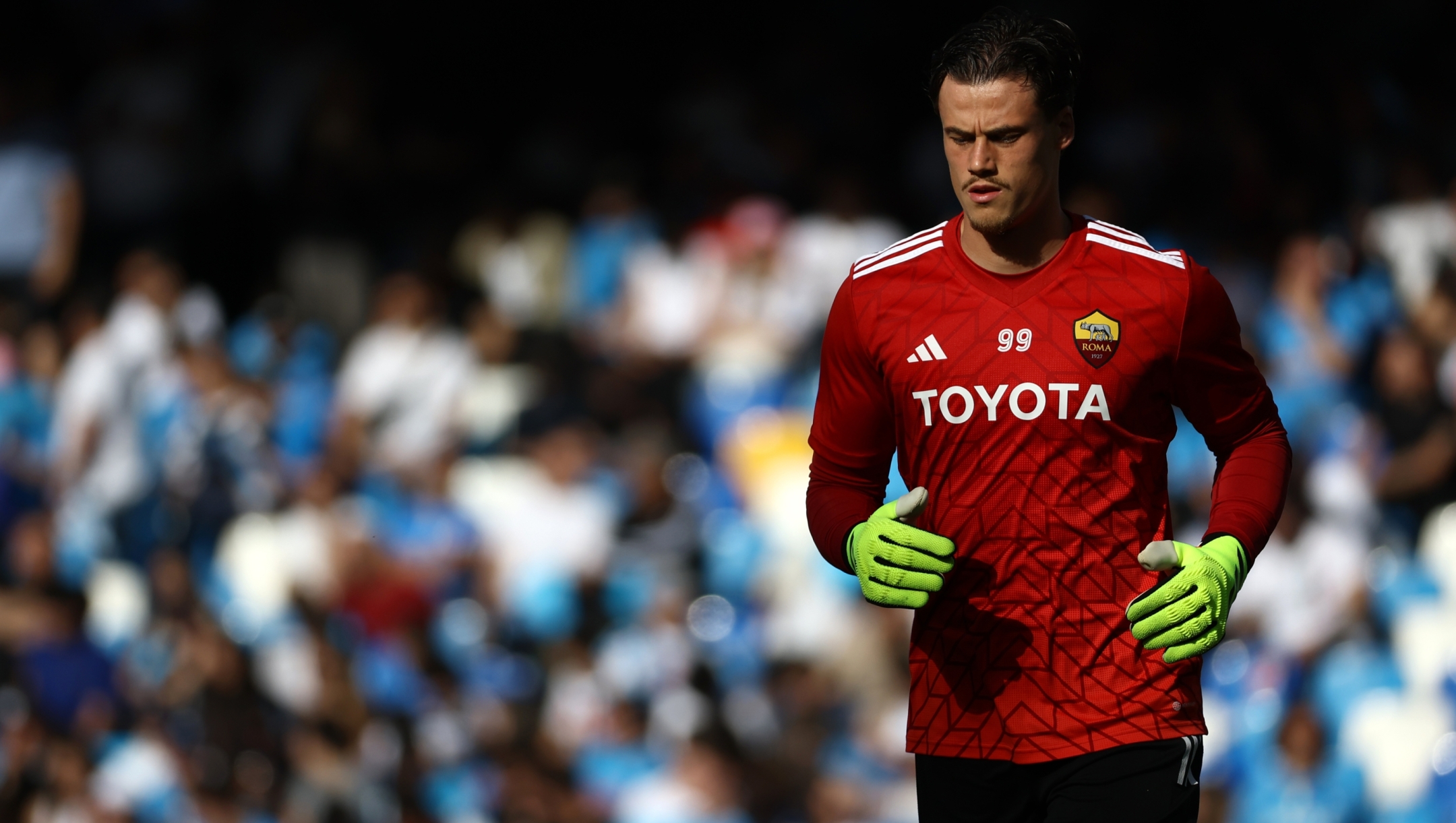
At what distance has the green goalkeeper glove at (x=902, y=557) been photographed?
9.49 feet

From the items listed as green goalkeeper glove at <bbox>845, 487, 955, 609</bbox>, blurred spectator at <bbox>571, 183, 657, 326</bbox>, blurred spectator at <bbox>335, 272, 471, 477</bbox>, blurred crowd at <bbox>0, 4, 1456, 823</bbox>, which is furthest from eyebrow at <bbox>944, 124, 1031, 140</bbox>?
blurred spectator at <bbox>571, 183, 657, 326</bbox>

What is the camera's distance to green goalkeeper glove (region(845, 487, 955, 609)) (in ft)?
9.49

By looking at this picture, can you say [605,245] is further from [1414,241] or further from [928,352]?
[928,352]

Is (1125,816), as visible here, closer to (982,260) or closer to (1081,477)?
(1081,477)

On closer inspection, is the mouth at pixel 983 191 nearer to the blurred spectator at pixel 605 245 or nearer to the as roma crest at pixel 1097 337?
the as roma crest at pixel 1097 337

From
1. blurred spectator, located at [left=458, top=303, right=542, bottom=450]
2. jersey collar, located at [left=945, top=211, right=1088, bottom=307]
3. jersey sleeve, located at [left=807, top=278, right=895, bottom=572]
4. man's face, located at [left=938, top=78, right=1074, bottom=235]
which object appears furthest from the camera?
blurred spectator, located at [left=458, top=303, right=542, bottom=450]

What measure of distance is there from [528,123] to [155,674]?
4.38 metres

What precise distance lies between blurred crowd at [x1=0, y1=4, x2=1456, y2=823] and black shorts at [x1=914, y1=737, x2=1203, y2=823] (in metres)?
4.32

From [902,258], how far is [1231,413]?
26.1 inches

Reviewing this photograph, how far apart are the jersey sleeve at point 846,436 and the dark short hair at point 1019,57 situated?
18.0 inches

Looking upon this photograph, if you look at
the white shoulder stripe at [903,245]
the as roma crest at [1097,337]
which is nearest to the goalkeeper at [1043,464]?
the as roma crest at [1097,337]

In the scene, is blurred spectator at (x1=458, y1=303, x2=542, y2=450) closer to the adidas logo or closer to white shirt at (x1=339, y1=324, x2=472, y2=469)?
white shirt at (x1=339, y1=324, x2=472, y2=469)

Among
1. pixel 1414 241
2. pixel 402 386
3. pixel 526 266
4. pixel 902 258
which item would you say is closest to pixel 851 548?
pixel 902 258

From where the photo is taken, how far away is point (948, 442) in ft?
10.0
